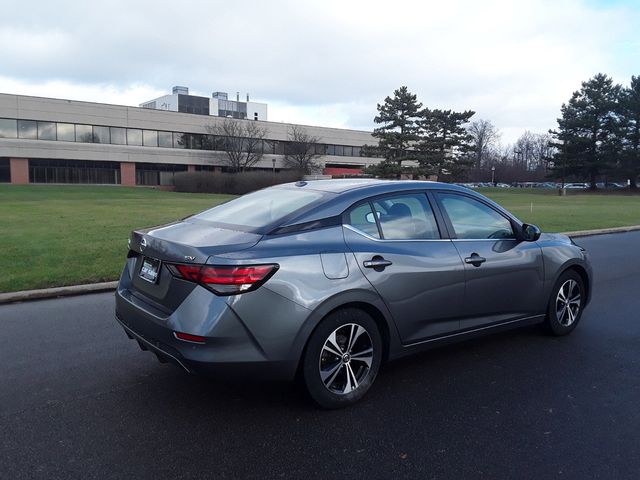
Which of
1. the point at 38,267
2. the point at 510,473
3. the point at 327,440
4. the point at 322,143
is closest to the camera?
the point at 510,473

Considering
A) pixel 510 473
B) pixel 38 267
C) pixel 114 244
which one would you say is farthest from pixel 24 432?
pixel 114 244

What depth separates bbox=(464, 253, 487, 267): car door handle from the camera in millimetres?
4270

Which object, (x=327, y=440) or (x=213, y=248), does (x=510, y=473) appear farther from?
(x=213, y=248)

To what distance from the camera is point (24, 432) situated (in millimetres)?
3266

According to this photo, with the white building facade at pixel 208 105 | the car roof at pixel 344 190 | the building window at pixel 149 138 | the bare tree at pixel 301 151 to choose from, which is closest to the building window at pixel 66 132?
the building window at pixel 149 138

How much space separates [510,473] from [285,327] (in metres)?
1.54

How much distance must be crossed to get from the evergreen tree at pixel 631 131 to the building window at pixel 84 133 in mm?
61311

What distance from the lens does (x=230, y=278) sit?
3199 millimetres

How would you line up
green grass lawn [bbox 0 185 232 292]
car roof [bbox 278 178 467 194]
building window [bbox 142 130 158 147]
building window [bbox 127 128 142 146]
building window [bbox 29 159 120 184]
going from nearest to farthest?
car roof [bbox 278 178 467 194] < green grass lawn [bbox 0 185 232 292] < building window [bbox 29 159 120 184] < building window [bbox 127 128 142 146] < building window [bbox 142 130 158 147]

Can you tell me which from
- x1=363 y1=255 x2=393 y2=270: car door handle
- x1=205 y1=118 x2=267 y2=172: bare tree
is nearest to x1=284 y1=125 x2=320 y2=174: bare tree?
x1=205 y1=118 x2=267 y2=172: bare tree

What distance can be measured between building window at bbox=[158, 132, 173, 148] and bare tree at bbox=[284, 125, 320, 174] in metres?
15.0

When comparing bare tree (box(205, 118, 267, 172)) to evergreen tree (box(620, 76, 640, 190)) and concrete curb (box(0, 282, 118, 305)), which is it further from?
concrete curb (box(0, 282, 118, 305))

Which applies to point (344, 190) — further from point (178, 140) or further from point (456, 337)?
point (178, 140)

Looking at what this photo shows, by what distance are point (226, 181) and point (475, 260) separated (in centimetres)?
4986
